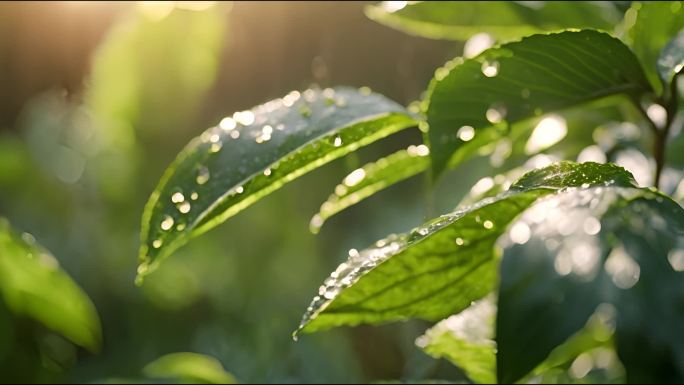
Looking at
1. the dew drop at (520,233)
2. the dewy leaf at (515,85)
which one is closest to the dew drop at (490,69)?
the dewy leaf at (515,85)

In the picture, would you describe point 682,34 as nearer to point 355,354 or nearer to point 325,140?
point 325,140

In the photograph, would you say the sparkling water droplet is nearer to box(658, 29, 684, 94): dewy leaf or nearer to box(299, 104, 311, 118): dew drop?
box(299, 104, 311, 118): dew drop

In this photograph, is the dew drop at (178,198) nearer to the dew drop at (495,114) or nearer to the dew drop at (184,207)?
the dew drop at (184,207)

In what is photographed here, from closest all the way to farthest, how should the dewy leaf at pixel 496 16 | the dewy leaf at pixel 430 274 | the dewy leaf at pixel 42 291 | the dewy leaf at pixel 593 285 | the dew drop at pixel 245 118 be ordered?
the dewy leaf at pixel 593 285 < the dewy leaf at pixel 430 274 < the dew drop at pixel 245 118 < the dewy leaf at pixel 496 16 < the dewy leaf at pixel 42 291

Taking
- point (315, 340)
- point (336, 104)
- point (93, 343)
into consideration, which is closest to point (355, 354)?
point (315, 340)

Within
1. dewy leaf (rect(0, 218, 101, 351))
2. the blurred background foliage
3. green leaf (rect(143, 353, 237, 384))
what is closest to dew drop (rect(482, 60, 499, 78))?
green leaf (rect(143, 353, 237, 384))

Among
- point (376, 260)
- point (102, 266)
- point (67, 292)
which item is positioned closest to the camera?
point (376, 260)

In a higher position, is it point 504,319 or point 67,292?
point 504,319
